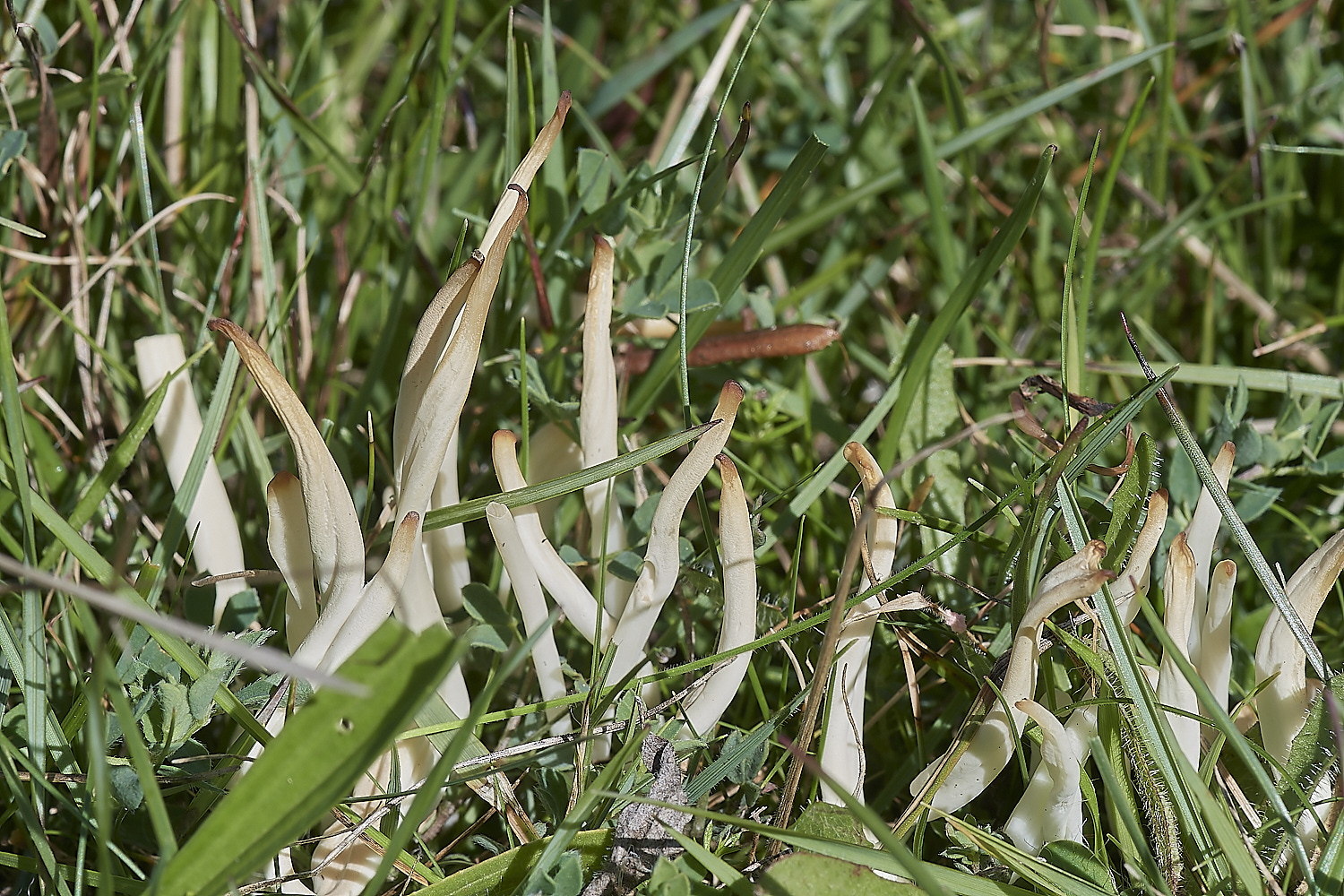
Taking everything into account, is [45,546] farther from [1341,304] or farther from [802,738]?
[1341,304]

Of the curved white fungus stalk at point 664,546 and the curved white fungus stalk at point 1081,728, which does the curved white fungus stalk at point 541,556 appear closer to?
the curved white fungus stalk at point 664,546

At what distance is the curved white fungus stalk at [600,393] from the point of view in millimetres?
1285

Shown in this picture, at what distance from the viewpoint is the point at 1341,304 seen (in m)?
2.09

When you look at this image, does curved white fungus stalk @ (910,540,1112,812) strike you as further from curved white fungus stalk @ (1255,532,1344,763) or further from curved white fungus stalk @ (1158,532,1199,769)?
curved white fungus stalk @ (1255,532,1344,763)

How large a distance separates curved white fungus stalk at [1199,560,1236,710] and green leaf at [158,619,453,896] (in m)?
0.91

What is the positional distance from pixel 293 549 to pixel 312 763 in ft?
1.03

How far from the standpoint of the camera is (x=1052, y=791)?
1.18m

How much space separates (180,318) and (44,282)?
261mm

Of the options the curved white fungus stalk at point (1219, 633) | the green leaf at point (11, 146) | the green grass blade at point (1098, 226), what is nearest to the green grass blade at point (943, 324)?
the green grass blade at point (1098, 226)

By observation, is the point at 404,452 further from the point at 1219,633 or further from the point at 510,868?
the point at 1219,633

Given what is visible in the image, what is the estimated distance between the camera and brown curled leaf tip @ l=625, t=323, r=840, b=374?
179 cm

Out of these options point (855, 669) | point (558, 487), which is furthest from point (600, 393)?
point (855, 669)

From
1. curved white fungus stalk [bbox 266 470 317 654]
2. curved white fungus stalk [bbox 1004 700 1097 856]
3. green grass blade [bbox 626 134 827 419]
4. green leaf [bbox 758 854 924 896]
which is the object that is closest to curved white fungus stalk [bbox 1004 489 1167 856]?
curved white fungus stalk [bbox 1004 700 1097 856]

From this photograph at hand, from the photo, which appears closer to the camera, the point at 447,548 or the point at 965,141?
the point at 447,548
